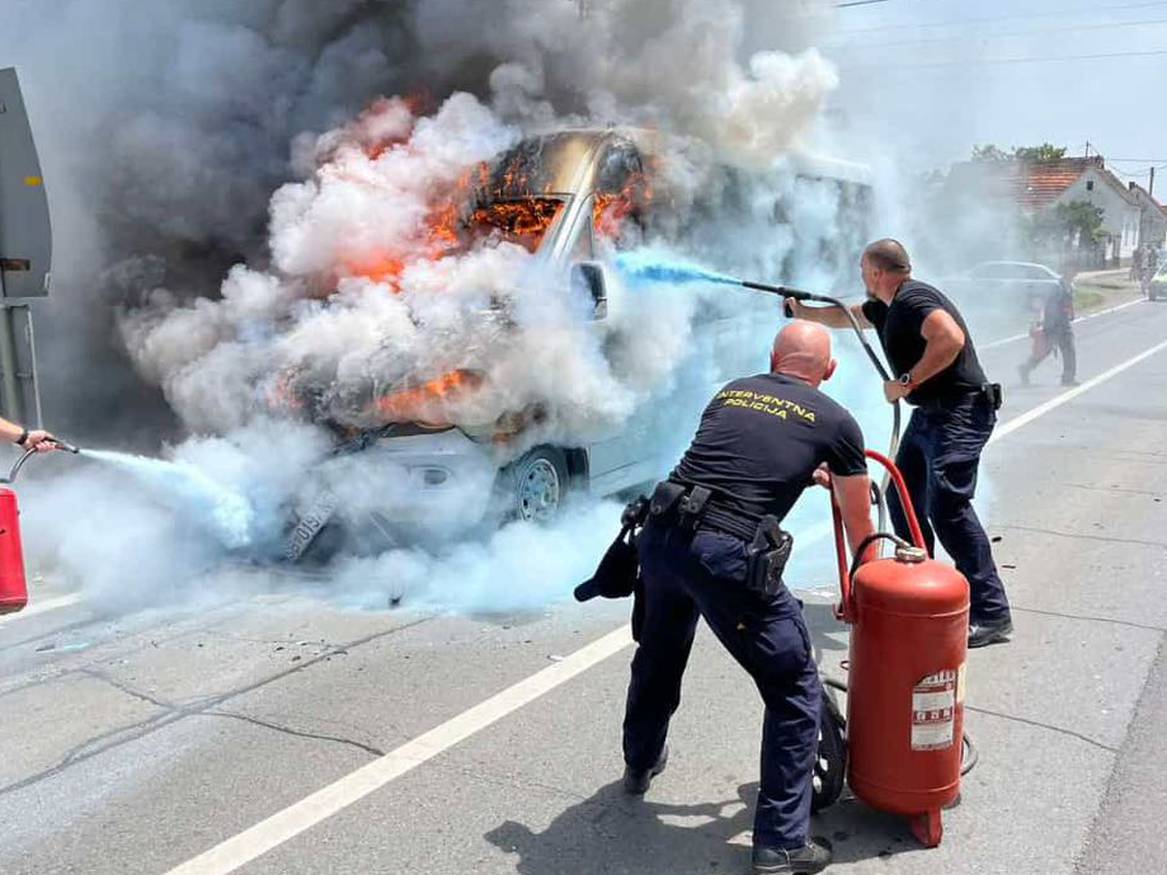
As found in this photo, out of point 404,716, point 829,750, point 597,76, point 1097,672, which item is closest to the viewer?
point 829,750

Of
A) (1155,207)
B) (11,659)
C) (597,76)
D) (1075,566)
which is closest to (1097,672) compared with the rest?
(1075,566)

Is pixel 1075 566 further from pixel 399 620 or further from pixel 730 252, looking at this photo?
pixel 399 620

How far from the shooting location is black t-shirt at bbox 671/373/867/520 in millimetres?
3117

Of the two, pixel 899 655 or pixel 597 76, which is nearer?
pixel 899 655

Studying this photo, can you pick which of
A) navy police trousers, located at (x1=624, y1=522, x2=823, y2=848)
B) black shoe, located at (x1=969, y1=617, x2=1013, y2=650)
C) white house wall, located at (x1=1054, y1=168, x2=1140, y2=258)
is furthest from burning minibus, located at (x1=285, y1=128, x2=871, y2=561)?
white house wall, located at (x1=1054, y1=168, x2=1140, y2=258)

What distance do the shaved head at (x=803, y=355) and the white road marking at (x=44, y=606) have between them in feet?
13.6

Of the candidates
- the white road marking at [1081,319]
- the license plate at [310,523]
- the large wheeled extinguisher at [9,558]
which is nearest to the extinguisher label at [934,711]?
the large wheeled extinguisher at [9,558]

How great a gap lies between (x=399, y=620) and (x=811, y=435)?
2801 mm

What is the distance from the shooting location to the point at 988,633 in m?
4.96

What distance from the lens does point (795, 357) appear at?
331 centimetres

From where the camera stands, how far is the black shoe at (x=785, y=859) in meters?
3.03

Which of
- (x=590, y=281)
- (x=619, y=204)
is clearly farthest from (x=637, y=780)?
(x=619, y=204)

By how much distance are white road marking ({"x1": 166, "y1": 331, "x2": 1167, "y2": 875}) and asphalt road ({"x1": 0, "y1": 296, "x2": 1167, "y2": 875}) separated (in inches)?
0.5

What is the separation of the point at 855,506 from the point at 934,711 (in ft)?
2.09
